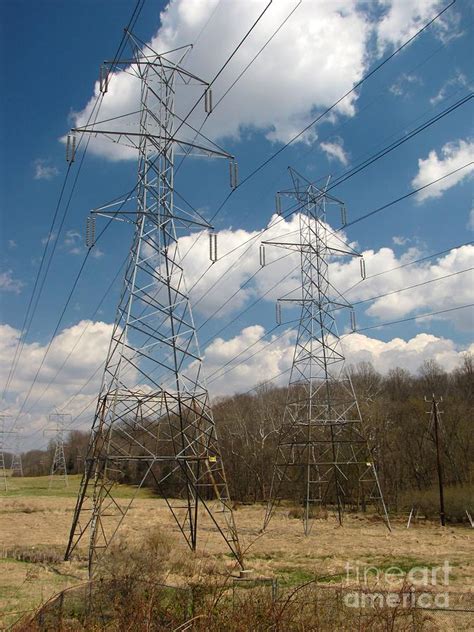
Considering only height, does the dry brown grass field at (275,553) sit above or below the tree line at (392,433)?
below

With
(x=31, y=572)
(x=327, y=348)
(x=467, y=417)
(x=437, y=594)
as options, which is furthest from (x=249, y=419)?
(x=437, y=594)

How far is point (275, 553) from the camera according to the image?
66.2 feet

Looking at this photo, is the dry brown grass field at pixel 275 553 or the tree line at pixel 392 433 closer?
the dry brown grass field at pixel 275 553

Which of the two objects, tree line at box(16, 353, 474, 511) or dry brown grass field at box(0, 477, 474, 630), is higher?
tree line at box(16, 353, 474, 511)

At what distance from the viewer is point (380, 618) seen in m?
7.64

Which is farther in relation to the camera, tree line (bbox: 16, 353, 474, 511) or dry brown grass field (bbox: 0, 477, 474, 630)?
tree line (bbox: 16, 353, 474, 511)

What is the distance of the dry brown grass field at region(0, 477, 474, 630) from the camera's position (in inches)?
555

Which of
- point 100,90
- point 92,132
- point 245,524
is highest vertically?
point 100,90

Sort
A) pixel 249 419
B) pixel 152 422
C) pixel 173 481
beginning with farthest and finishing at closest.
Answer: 1. pixel 249 419
2. pixel 173 481
3. pixel 152 422

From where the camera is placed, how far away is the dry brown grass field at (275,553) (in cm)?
1409

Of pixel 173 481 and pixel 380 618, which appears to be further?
pixel 173 481

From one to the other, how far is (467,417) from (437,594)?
42.4 metres

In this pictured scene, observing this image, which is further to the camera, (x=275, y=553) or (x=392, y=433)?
(x=392, y=433)

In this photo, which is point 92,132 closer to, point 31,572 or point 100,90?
point 100,90
